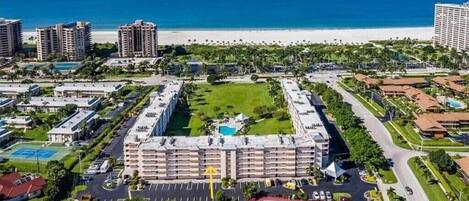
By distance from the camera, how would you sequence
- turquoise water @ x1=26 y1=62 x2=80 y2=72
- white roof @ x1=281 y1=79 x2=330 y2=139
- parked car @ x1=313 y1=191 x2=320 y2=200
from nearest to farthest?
parked car @ x1=313 y1=191 x2=320 y2=200 < white roof @ x1=281 y1=79 x2=330 y2=139 < turquoise water @ x1=26 y1=62 x2=80 y2=72

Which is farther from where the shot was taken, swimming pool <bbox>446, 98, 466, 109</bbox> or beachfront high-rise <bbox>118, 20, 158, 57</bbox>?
beachfront high-rise <bbox>118, 20, 158, 57</bbox>

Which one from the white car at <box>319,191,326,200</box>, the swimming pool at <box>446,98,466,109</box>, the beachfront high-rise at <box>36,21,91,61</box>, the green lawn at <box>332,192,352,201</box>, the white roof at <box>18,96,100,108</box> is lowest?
the green lawn at <box>332,192,352,201</box>

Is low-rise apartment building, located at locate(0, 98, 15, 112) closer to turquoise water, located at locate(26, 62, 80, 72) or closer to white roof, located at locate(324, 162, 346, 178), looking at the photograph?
turquoise water, located at locate(26, 62, 80, 72)

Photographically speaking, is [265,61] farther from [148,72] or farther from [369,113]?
[369,113]

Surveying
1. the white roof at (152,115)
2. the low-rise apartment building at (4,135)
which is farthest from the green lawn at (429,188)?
the low-rise apartment building at (4,135)

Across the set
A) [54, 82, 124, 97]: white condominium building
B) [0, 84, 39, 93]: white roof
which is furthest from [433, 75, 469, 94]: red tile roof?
[0, 84, 39, 93]: white roof

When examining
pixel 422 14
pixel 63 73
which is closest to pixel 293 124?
pixel 63 73

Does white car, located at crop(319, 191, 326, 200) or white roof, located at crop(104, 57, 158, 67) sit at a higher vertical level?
white roof, located at crop(104, 57, 158, 67)
